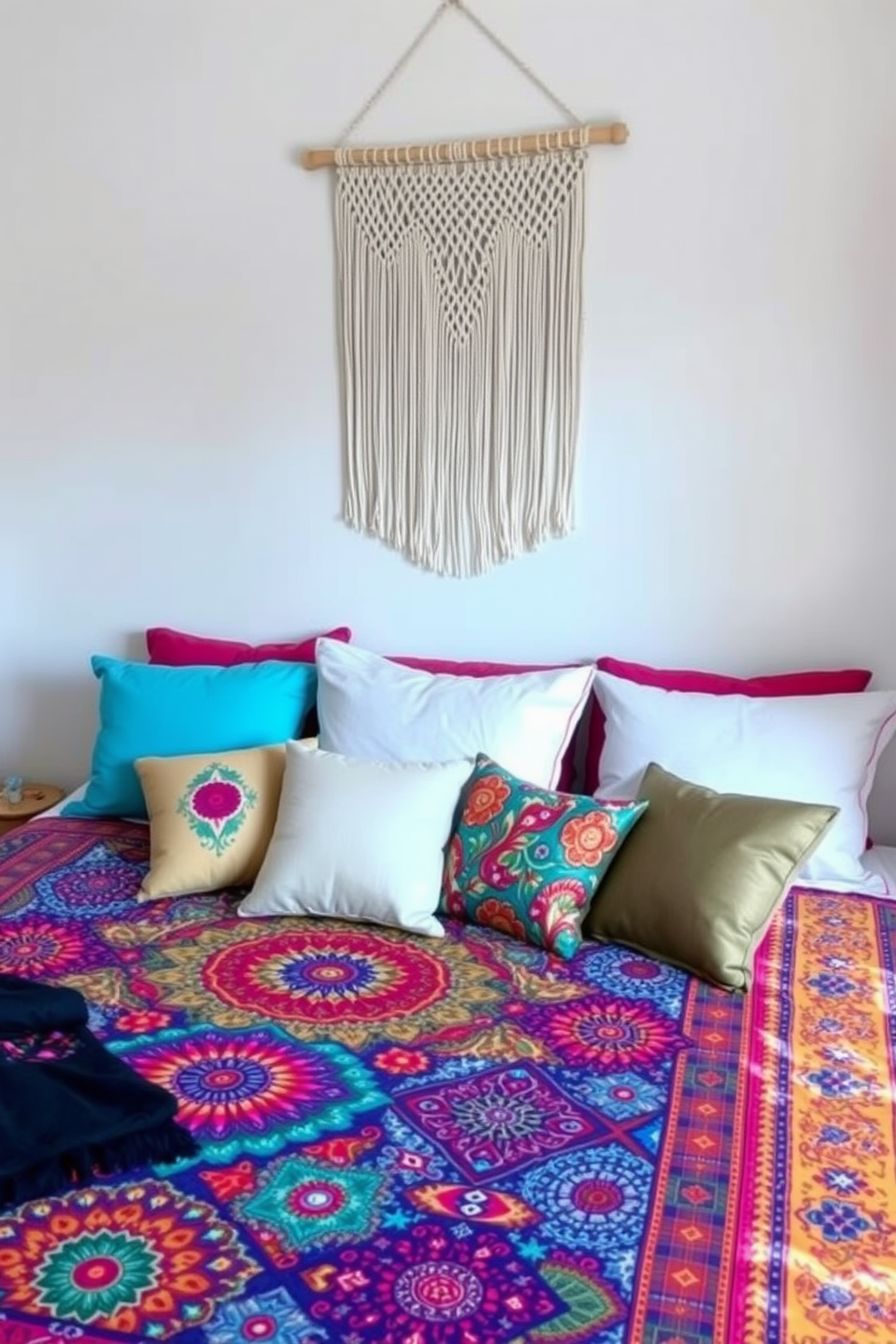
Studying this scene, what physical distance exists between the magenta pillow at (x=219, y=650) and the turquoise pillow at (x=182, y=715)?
10cm

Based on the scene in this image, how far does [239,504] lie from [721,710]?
1.25m

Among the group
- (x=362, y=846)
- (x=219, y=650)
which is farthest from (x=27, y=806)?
(x=362, y=846)

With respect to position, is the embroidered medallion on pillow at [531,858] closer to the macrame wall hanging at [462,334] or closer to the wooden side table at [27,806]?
the macrame wall hanging at [462,334]

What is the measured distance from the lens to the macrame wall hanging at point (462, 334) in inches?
98.8

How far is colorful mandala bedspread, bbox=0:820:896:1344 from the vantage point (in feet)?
4.00

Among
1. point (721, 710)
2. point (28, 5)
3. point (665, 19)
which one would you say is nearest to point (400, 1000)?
point (721, 710)

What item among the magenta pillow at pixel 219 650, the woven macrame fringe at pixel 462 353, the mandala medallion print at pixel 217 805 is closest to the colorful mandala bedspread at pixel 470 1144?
the mandala medallion print at pixel 217 805

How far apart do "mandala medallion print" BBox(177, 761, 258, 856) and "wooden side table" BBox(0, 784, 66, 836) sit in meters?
0.70

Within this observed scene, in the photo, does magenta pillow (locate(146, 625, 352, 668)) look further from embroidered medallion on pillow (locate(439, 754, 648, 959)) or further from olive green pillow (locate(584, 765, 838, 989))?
olive green pillow (locate(584, 765, 838, 989))

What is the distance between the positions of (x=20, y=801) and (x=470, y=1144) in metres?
1.86

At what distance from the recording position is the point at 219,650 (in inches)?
109

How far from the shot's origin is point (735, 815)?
6.59 feet

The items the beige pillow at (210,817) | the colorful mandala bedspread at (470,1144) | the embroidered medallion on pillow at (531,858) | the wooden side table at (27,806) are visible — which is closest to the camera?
the colorful mandala bedspread at (470,1144)

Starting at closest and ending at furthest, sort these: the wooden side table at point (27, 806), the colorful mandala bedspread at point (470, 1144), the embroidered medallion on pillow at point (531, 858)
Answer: the colorful mandala bedspread at point (470, 1144) < the embroidered medallion on pillow at point (531, 858) < the wooden side table at point (27, 806)
